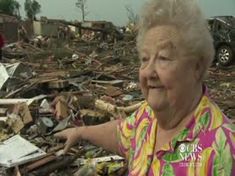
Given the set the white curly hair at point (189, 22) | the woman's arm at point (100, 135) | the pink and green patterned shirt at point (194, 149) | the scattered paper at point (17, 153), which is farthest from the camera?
the scattered paper at point (17, 153)

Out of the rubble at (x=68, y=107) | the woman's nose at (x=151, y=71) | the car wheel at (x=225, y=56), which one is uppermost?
the woman's nose at (x=151, y=71)

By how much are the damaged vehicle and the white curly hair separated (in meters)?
17.8

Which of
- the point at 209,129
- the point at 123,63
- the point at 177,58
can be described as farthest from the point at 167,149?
the point at 123,63

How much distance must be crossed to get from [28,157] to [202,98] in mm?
4662

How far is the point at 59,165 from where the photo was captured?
7.04 metres

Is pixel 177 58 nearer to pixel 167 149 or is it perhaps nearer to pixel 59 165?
pixel 167 149

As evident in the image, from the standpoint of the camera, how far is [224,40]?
20.2 m

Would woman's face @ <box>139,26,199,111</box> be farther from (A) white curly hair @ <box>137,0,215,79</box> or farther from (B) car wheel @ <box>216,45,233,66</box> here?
(B) car wheel @ <box>216,45,233,66</box>

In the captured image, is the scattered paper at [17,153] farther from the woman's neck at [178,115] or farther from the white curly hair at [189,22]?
the white curly hair at [189,22]

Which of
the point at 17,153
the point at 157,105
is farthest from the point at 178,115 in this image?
the point at 17,153

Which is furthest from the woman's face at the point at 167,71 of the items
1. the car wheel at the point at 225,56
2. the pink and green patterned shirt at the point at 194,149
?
the car wheel at the point at 225,56

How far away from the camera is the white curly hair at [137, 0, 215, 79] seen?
235cm

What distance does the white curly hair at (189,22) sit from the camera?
235 cm

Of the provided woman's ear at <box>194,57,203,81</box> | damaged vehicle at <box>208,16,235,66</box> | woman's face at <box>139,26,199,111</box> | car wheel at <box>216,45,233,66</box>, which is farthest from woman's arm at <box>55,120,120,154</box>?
car wheel at <box>216,45,233,66</box>
